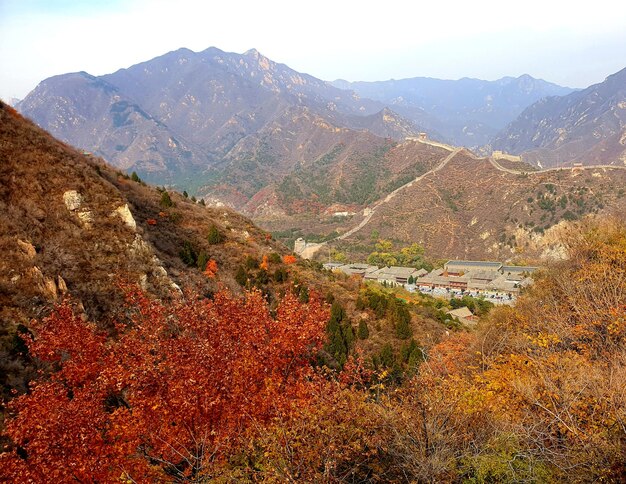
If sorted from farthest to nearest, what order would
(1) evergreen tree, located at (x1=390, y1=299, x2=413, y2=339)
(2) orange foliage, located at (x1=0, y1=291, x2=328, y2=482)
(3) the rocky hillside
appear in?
(1) evergreen tree, located at (x1=390, y1=299, x2=413, y2=339)
(3) the rocky hillside
(2) orange foliage, located at (x1=0, y1=291, x2=328, y2=482)

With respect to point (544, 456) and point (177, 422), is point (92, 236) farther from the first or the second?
point (544, 456)

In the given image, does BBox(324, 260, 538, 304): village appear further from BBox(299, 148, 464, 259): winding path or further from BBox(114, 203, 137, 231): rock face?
BBox(114, 203, 137, 231): rock face

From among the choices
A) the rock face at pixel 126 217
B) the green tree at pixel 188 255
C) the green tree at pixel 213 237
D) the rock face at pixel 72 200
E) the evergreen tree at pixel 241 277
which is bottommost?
the evergreen tree at pixel 241 277

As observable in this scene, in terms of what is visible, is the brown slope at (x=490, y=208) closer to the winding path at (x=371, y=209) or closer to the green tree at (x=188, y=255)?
the winding path at (x=371, y=209)

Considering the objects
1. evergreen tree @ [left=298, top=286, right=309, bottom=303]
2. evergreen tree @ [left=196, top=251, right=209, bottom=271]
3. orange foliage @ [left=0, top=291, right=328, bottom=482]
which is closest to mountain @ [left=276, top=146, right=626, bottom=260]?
evergreen tree @ [left=298, top=286, right=309, bottom=303]

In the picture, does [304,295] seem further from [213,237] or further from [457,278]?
[457,278]

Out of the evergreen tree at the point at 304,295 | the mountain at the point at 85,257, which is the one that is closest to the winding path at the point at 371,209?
the mountain at the point at 85,257

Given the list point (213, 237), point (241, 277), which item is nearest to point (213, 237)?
point (213, 237)
